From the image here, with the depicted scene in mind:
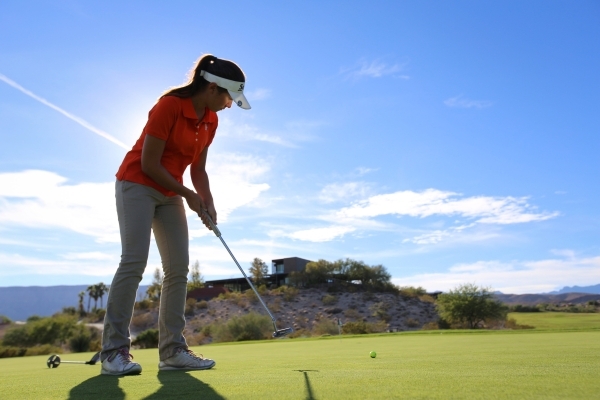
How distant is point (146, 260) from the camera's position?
3.34 m

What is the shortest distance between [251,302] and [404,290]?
1267 cm

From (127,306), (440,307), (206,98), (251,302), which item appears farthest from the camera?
(251,302)

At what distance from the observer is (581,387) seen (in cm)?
177

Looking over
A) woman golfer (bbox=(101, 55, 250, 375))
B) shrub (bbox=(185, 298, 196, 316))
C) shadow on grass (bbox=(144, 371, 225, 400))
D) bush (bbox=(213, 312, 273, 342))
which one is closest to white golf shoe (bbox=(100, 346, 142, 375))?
woman golfer (bbox=(101, 55, 250, 375))

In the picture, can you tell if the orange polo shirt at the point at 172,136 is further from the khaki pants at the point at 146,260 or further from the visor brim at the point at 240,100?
the visor brim at the point at 240,100

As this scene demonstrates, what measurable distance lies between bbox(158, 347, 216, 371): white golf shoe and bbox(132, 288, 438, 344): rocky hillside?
95.7 ft

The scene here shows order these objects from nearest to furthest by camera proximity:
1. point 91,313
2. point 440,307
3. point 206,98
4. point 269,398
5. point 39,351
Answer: point 269,398 → point 206,98 → point 39,351 → point 440,307 → point 91,313

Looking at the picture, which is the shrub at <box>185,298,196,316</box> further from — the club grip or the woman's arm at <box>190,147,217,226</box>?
the club grip

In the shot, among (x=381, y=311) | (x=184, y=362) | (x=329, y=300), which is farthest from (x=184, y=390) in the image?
(x=329, y=300)

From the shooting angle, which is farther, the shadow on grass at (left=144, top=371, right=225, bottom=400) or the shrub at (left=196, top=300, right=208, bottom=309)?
the shrub at (left=196, top=300, right=208, bottom=309)

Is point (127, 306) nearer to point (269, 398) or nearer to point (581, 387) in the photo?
point (269, 398)

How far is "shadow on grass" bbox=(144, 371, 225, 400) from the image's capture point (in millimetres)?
1834

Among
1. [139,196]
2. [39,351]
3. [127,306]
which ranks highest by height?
[139,196]

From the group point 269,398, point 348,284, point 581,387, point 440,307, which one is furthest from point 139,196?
point 348,284
